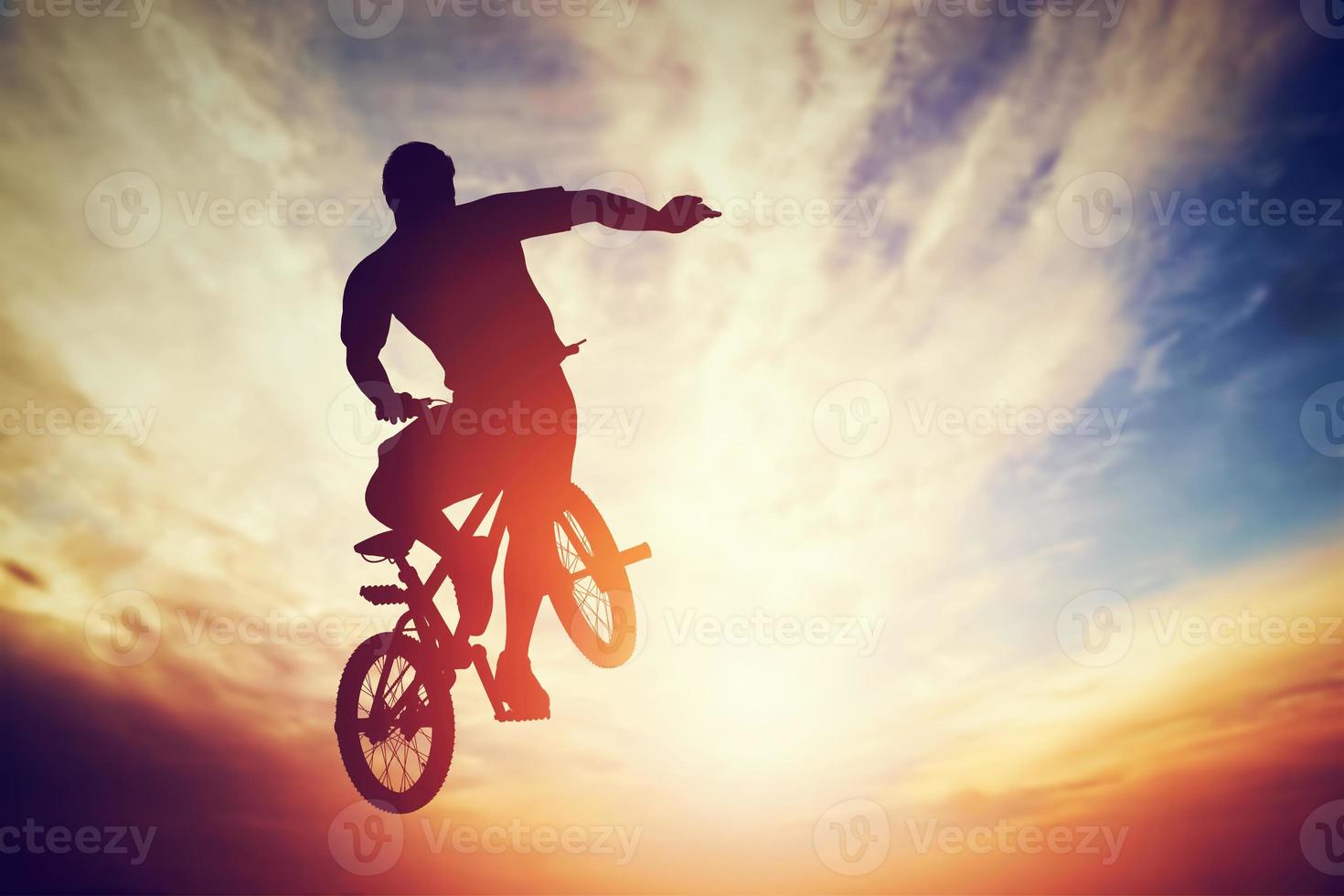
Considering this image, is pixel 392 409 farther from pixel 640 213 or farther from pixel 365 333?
pixel 640 213

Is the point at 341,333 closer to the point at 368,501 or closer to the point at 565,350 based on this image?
the point at 368,501

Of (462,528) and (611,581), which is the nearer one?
(462,528)

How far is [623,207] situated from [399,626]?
3.20 metres

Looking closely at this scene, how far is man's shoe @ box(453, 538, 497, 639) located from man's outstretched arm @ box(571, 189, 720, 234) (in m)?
2.26

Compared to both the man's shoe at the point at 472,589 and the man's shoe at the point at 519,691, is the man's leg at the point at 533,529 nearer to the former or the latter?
the man's shoe at the point at 519,691

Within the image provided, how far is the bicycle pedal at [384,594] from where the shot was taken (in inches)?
204

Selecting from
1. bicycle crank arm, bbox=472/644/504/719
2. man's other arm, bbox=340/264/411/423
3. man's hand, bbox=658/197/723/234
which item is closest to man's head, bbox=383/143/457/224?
man's other arm, bbox=340/264/411/423

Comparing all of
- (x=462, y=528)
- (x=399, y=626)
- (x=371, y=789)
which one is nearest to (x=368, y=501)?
(x=462, y=528)

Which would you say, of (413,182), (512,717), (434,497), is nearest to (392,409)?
(434,497)

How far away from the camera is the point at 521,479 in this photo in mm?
5148

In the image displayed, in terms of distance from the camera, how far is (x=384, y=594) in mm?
5215

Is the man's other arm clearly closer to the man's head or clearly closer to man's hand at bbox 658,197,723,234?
the man's head

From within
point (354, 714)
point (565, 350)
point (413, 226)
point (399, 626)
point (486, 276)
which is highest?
point (413, 226)

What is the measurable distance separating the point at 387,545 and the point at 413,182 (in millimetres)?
2316
